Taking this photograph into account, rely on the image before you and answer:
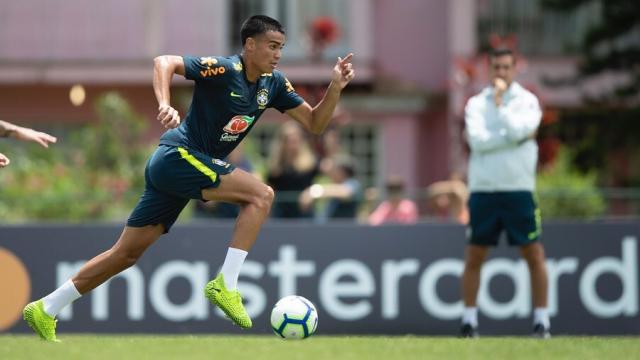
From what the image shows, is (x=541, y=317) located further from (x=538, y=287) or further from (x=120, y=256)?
(x=120, y=256)

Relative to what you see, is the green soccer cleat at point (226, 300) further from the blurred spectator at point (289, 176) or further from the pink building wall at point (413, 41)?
the pink building wall at point (413, 41)

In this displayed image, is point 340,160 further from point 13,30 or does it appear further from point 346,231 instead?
point 13,30

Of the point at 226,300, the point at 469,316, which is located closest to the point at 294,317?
the point at 226,300

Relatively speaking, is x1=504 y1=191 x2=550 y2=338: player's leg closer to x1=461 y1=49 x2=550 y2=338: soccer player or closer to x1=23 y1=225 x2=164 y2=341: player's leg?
x1=461 y1=49 x2=550 y2=338: soccer player

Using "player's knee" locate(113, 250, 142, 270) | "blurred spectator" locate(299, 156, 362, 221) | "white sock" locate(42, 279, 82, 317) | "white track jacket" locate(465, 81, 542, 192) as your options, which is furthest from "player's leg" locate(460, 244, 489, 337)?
"blurred spectator" locate(299, 156, 362, 221)

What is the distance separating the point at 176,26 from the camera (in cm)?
2067

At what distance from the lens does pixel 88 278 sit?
8.45 m

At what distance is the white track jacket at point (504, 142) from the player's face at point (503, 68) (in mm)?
146

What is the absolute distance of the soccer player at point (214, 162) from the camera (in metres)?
8.05

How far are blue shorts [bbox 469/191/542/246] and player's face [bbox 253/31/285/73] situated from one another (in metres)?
2.67

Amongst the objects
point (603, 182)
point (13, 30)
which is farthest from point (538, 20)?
point (13, 30)

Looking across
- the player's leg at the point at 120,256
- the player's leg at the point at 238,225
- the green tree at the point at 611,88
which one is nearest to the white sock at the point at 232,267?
the player's leg at the point at 238,225

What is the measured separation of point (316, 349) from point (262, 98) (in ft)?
5.49

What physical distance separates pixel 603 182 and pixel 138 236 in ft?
43.0
